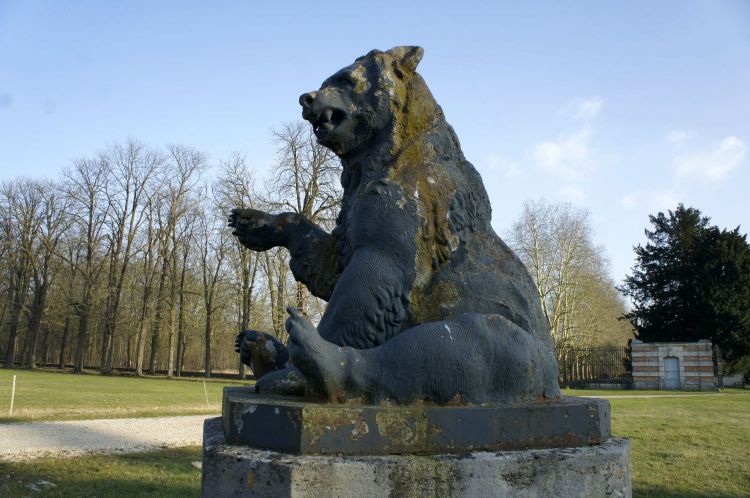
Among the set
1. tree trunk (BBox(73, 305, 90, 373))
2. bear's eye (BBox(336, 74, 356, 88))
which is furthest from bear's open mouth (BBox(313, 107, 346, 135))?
tree trunk (BBox(73, 305, 90, 373))

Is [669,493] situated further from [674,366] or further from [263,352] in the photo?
[674,366]

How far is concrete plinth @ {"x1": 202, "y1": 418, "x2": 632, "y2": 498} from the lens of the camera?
5.66 feet

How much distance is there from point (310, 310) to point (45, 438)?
1815 cm

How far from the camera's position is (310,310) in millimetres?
28453

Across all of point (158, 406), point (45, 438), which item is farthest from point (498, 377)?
point (158, 406)

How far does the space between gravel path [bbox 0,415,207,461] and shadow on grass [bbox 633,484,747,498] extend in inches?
281

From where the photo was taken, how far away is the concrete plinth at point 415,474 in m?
1.72

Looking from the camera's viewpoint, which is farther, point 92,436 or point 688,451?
point 92,436

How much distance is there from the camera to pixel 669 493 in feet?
23.5

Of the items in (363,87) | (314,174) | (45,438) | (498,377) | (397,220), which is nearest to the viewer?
(498,377)

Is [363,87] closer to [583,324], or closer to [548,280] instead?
[548,280]

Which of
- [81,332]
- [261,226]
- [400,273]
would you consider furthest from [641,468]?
[81,332]

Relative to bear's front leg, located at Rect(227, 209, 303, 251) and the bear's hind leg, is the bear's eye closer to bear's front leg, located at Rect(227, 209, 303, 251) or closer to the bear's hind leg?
bear's front leg, located at Rect(227, 209, 303, 251)

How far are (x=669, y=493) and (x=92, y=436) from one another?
30.4 feet
